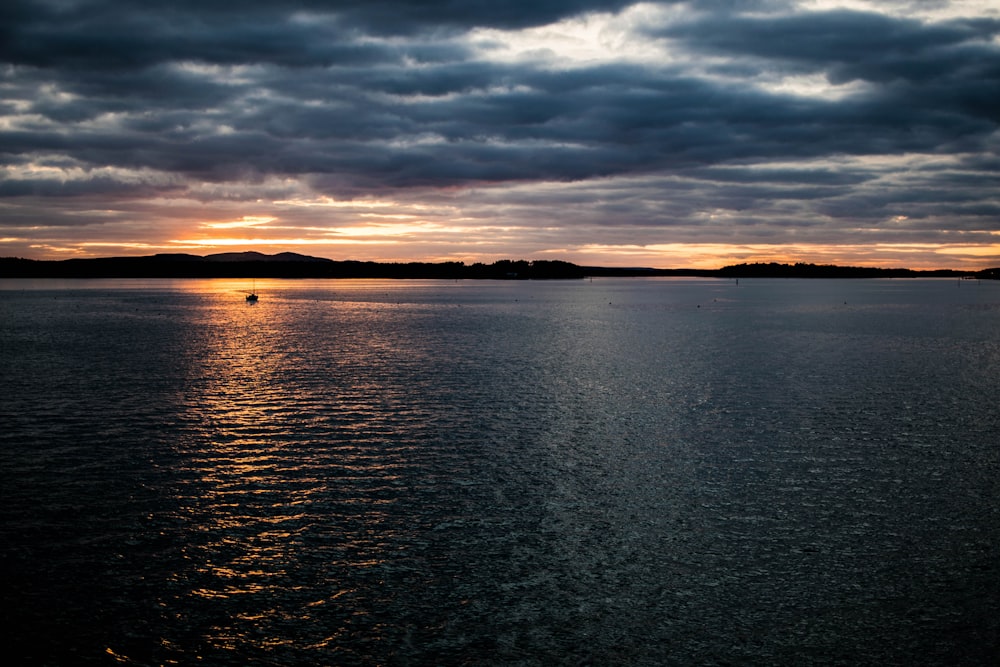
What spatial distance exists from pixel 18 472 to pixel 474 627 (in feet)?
47.8

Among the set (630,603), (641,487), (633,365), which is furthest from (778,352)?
(630,603)

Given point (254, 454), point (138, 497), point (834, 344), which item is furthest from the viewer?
point (834, 344)

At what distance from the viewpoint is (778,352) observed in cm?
5153

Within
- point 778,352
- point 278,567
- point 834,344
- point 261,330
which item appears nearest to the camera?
point 278,567

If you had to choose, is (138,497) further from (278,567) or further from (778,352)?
(778,352)

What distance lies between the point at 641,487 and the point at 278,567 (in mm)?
9193

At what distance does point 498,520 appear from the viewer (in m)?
16.8

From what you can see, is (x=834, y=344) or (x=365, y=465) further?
(x=834, y=344)

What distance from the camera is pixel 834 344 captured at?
5759 cm

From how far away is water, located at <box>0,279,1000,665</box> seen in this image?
463 inches

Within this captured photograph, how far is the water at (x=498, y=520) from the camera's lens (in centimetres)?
1175

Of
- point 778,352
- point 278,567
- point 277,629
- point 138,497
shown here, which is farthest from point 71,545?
point 778,352

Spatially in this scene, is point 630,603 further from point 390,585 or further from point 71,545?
point 71,545

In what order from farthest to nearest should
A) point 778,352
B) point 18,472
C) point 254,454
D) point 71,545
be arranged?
point 778,352, point 254,454, point 18,472, point 71,545
